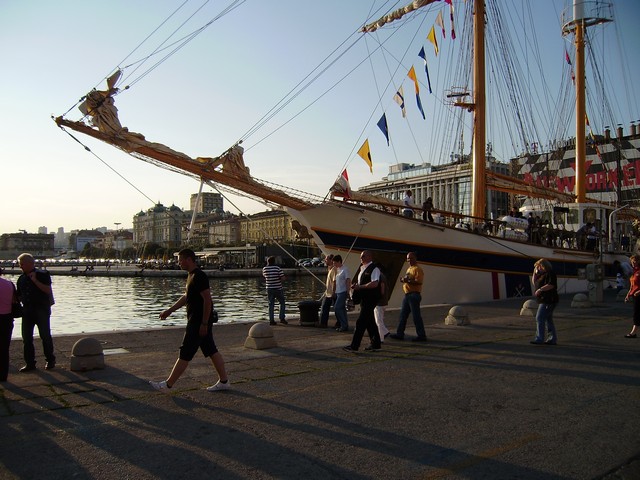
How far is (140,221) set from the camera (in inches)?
7776

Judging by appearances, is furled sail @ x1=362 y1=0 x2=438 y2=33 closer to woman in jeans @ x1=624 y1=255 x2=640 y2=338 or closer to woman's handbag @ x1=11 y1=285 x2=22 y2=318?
woman in jeans @ x1=624 y1=255 x2=640 y2=338

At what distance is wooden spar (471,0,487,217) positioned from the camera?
871 inches

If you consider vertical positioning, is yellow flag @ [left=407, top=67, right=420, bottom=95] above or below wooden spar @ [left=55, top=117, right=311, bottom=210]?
above

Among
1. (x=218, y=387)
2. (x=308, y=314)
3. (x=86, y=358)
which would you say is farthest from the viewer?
(x=308, y=314)

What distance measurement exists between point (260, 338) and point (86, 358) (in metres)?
2.87

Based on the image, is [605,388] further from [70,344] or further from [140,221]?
[140,221]

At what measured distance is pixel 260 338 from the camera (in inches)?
367

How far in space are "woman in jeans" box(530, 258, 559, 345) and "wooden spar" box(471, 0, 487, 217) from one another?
12.9 metres

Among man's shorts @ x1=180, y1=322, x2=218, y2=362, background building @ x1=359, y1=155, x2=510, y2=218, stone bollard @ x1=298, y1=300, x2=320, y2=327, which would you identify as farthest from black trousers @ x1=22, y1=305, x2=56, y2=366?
background building @ x1=359, y1=155, x2=510, y2=218

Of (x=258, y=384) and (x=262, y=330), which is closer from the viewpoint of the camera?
(x=258, y=384)

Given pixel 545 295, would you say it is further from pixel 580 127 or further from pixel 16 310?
pixel 580 127

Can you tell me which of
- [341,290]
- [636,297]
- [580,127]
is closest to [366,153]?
[341,290]

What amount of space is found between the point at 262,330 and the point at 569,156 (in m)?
64.0

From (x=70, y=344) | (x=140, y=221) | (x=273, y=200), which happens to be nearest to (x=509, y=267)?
(x=273, y=200)
